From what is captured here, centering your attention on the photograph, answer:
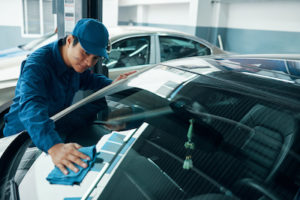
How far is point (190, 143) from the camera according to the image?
121 cm

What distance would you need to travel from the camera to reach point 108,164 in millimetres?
1177

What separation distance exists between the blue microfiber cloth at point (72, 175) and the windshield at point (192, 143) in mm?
31

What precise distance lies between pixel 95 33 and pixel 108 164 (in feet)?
2.38

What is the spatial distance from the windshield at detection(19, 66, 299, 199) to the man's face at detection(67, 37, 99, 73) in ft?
1.12

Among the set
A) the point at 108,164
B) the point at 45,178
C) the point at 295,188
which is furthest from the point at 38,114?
the point at 295,188

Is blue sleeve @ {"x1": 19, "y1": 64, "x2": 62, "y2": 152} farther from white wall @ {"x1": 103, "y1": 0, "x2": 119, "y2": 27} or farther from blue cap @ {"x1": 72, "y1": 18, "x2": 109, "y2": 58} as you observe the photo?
white wall @ {"x1": 103, "y1": 0, "x2": 119, "y2": 27}

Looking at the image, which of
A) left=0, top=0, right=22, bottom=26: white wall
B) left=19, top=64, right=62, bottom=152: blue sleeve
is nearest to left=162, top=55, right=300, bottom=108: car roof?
left=19, top=64, right=62, bottom=152: blue sleeve

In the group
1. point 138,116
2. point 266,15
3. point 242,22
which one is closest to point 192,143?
point 138,116

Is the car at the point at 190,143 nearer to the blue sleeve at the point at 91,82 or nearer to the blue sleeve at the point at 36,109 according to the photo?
the blue sleeve at the point at 36,109

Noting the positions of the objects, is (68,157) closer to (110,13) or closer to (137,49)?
(137,49)

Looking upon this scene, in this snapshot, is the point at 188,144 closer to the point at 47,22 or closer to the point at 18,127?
the point at 18,127

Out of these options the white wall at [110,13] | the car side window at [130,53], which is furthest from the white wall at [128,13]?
the car side window at [130,53]

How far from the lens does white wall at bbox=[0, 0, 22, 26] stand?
334 inches

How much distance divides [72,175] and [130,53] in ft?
9.48
